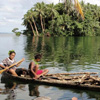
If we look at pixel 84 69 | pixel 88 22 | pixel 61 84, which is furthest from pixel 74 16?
pixel 61 84

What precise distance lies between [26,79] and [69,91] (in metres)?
2.52

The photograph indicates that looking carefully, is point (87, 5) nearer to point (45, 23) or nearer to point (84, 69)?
point (45, 23)

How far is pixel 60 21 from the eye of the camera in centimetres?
6531

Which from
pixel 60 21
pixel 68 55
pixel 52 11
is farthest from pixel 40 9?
pixel 68 55

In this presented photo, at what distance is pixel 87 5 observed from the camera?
74625 mm

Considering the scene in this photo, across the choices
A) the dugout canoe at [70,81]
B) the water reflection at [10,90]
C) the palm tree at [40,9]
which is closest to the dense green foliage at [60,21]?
the palm tree at [40,9]

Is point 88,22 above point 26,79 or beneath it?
above

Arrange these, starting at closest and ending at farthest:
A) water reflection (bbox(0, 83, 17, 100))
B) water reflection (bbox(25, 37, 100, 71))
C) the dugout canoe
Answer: water reflection (bbox(0, 83, 17, 100)) < the dugout canoe < water reflection (bbox(25, 37, 100, 71))

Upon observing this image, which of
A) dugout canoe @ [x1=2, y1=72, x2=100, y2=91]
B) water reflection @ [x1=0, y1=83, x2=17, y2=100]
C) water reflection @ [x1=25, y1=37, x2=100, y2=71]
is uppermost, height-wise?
water reflection @ [x1=25, y1=37, x2=100, y2=71]

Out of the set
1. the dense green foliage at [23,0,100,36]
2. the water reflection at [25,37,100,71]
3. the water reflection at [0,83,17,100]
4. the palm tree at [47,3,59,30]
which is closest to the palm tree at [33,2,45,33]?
the dense green foliage at [23,0,100,36]

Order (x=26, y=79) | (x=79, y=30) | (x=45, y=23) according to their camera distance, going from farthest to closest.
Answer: (x=45, y=23)
(x=79, y=30)
(x=26, y=79)

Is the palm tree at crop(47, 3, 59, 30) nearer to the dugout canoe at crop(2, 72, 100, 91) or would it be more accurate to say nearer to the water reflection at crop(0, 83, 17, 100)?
the dugout canoe at crop(2, 72, 100, 91)

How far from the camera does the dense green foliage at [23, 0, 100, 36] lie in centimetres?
6638

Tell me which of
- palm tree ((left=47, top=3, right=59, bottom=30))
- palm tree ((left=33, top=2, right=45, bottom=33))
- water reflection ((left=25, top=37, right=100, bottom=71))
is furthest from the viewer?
palm tree ((left=33, top=2, right=45, bottom=33))
